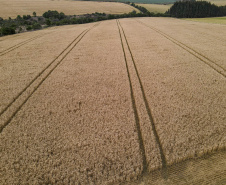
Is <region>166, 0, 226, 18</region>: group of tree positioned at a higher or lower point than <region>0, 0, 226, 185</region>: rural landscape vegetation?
higher

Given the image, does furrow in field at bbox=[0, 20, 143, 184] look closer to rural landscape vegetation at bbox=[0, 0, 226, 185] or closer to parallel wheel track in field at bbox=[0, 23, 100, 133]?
rural landscape vegetation at bbox=[0, 0, 226, 185]

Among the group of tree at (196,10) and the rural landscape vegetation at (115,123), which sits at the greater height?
the group of tree at (196,10)

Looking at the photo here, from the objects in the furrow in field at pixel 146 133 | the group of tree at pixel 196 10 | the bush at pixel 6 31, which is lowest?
the furrow in field at pixel 146 133

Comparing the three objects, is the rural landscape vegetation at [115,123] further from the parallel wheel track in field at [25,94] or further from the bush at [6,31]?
the bush at [6,31]

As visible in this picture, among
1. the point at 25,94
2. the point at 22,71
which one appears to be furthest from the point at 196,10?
the point at 25,94

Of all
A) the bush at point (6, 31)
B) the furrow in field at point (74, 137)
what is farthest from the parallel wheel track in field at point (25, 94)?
the bush at point (6, 31)

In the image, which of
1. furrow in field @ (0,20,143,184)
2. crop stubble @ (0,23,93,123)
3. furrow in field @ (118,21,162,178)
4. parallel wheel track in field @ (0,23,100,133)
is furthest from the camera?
crop stubble @ (0,23,93,123)

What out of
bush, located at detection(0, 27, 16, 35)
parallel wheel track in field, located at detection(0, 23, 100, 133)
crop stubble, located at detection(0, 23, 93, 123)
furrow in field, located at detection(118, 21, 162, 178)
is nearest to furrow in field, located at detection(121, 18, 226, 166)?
furrow in field, located at detection(118, 21, 162, 178)
